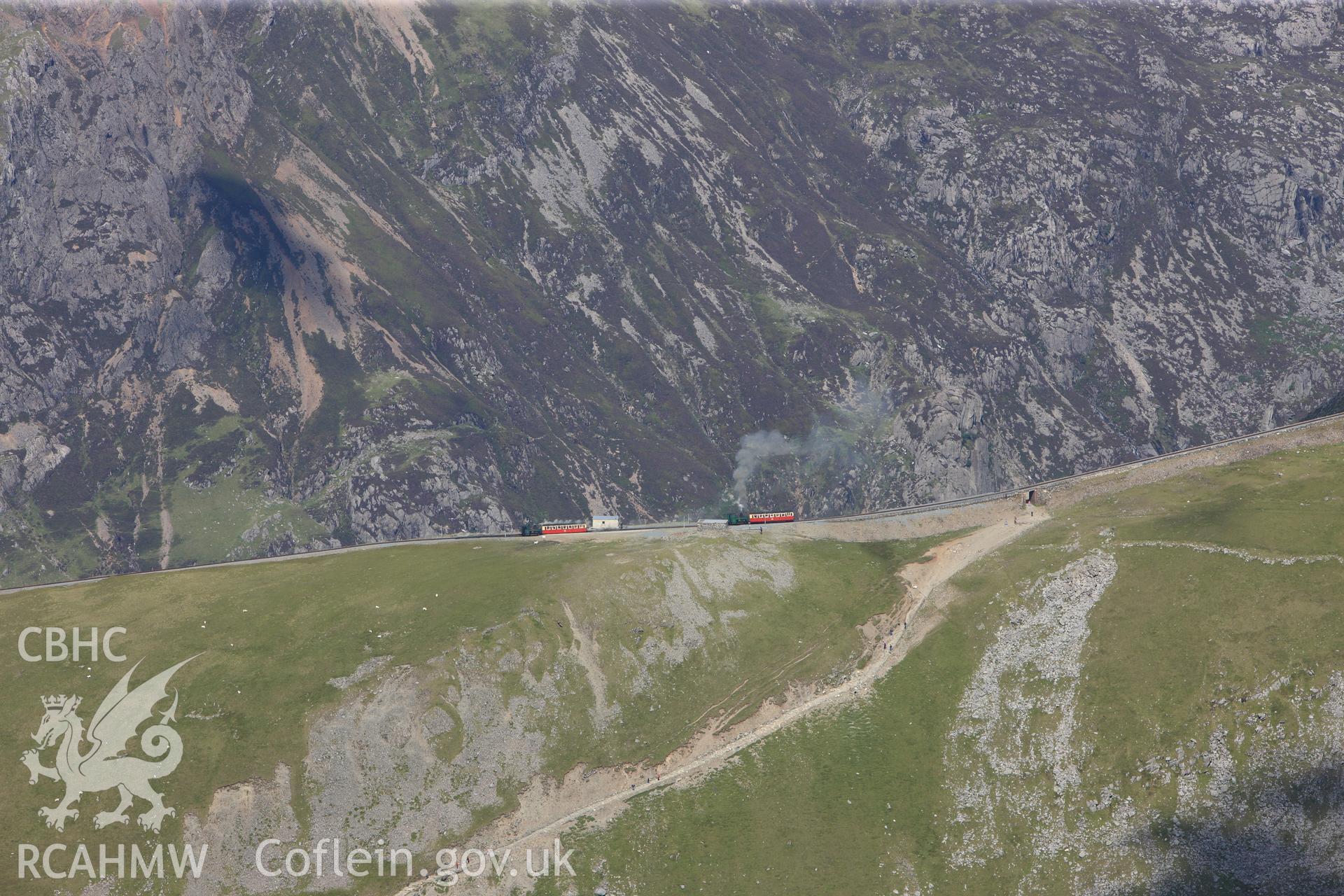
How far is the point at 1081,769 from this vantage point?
573 ft

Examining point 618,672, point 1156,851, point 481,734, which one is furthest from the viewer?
point 618,672

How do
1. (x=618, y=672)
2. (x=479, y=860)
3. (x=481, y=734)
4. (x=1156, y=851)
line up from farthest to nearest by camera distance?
(x=618, y=672) → (x=481, y=734) → (x=479, y=860) → (x=1156, y=851)

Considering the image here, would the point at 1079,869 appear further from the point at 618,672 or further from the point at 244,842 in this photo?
the point at 244,842

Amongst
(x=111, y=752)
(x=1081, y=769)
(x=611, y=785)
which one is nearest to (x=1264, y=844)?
(x=1081, y=769)

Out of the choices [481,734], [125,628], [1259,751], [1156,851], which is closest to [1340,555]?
[1259,751]

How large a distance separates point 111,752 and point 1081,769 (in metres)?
120

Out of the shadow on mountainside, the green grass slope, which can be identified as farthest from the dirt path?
the shadow on mountainside

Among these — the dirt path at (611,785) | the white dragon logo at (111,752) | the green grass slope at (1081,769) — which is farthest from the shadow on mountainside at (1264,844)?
the white dragon logo at (111,752)

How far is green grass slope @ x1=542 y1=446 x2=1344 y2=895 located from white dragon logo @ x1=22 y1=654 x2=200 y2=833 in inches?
2006

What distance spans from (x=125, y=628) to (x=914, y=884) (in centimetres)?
11241

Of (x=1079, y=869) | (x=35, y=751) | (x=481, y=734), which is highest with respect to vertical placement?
(x=35, y=751)

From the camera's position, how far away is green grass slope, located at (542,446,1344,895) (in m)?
163

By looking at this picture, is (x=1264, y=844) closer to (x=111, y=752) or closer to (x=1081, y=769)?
(x=1081, y=769)

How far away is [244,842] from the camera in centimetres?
17112
